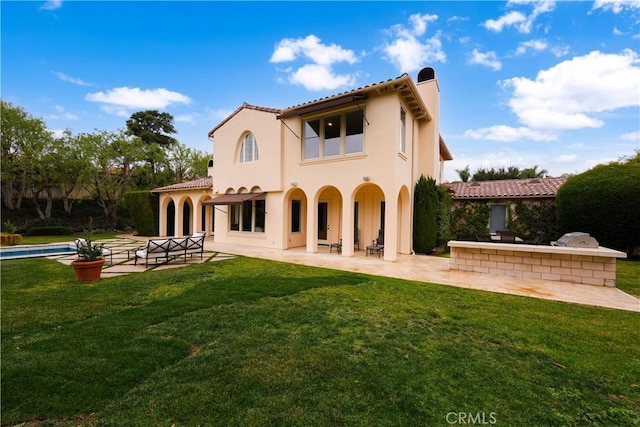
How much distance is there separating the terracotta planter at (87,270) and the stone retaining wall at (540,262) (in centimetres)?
1718

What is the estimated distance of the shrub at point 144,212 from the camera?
109ft

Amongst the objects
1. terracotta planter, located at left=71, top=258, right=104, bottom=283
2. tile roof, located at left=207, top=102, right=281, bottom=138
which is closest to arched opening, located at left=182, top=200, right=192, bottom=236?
tile roof, located at left=207, top=102, right=281, bottom=138

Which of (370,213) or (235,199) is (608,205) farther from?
(235,199)

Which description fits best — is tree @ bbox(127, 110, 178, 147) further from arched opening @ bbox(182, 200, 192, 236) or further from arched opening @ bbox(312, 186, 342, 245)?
arched opening @ bbox(312, 186, 342, 245)

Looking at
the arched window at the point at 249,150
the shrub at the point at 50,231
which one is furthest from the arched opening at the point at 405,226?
the shrub at the point at 50,231

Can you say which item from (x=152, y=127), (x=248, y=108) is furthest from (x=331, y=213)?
(x=152, y=127)

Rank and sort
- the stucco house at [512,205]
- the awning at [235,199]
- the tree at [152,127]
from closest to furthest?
the awning at [235,199] < the stucco house at [512,205] < the tree at [152,127]

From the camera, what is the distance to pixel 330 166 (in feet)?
63.5

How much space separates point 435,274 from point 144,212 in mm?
34558

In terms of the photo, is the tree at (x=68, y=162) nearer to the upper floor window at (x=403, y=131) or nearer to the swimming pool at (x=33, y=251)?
the swimming pool at (x=33, y=251)

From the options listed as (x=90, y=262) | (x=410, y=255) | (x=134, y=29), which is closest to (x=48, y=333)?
(x=90, y=262)

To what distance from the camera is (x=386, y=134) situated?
17.0 meters

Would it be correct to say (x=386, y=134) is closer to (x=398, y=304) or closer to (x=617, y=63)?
(x=398, y=304)

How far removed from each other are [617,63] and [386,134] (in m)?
17.8
